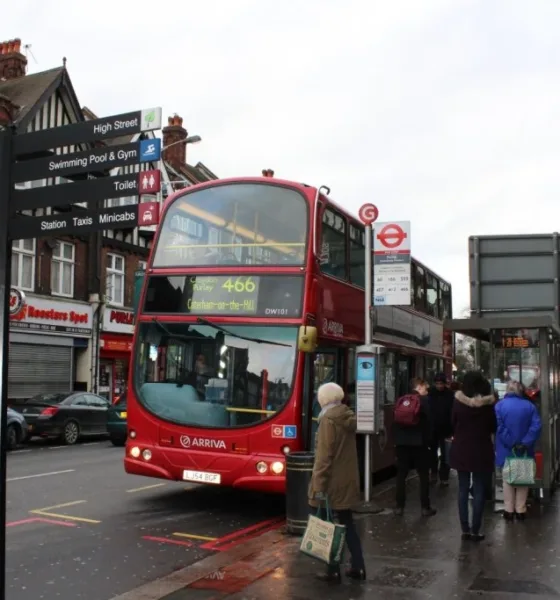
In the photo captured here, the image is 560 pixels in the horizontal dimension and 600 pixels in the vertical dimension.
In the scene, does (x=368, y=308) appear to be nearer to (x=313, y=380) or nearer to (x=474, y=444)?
(x=313, y=380)

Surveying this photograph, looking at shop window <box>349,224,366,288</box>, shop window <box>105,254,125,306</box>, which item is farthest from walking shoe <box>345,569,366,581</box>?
shop window <box>105,254,125,306</box>

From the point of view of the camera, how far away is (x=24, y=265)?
1158 inches

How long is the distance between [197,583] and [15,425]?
566 inches

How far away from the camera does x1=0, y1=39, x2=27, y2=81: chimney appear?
33.3 metres

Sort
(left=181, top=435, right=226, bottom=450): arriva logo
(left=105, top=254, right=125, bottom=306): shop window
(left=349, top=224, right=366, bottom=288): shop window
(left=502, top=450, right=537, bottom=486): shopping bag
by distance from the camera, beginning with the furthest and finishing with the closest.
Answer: (left=105, top=254, right=125, bottom=306): shop window < (left=349, top=224, right=366, bottom=288): shop window < (left=181, top=435, right=226, bottom=450): arriva logo < (left=502, top=450, right=537, bottom=486): shopping bag

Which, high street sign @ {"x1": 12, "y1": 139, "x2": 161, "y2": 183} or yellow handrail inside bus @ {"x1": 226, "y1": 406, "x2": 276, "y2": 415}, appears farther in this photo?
yellow handrail inside bus @ {"x1": 226, "y1": 406, "x2": 276, "y2": 415}

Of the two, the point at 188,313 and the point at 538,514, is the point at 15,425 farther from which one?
the point at 538,514

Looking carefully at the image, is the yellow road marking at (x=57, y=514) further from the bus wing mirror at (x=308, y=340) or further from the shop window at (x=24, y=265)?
the shop window at (x=24, y=265)

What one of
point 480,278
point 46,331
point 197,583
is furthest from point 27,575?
point 46,331

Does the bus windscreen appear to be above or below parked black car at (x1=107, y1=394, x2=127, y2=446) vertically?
above

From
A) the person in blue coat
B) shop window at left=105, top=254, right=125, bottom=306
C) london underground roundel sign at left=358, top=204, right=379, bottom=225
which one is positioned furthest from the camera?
shop window at left=105, top=254, right=125, bottom=306

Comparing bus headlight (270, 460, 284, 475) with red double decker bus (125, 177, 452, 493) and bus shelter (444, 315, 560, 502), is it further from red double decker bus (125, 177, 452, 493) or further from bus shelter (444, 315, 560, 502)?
bus shelter (444, 315, 560, 502)

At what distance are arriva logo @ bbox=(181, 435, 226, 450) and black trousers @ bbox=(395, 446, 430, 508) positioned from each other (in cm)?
230

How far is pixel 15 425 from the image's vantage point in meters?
19.8
